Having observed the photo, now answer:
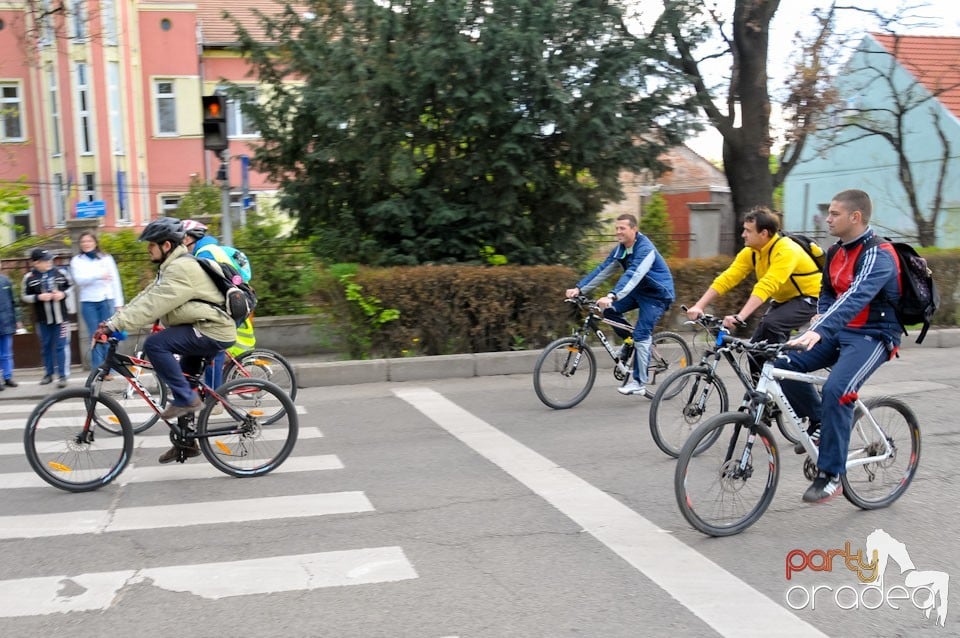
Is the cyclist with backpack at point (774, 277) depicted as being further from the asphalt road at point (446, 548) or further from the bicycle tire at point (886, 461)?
the bicycle tire at point (886, 461)

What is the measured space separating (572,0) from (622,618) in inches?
352

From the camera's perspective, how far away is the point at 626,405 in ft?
28.6

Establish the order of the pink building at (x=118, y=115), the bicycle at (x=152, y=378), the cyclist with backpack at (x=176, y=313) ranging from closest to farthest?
the cyclist with backpack at (x=176, y=313)
the bicycle at (x=152, y=378)
the pink building at (x=118, y=115)

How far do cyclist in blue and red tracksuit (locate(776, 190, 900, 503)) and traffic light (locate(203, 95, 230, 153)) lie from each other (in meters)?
7.46

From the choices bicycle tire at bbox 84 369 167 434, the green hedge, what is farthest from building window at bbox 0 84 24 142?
bicycle tire at bbox 84 369 167 434

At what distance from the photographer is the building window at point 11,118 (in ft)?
96.2

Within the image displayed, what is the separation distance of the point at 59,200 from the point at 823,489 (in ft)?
98.9

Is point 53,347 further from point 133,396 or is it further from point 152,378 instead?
point 152,378

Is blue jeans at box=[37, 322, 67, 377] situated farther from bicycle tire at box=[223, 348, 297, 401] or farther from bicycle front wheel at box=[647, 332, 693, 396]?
bicycle front wheel at box=[647, 332, 693, 396]

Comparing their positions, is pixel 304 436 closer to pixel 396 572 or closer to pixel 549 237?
pixel 396 572

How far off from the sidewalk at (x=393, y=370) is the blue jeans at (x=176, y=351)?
3.95m

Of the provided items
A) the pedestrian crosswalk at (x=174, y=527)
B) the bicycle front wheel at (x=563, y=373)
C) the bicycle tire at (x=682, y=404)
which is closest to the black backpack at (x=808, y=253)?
the bicycle tire at (x=682, y=404)

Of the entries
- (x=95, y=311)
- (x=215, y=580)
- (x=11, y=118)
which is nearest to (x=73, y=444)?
(x=215, y=580)

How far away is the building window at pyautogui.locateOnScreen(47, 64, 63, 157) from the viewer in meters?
28.4
